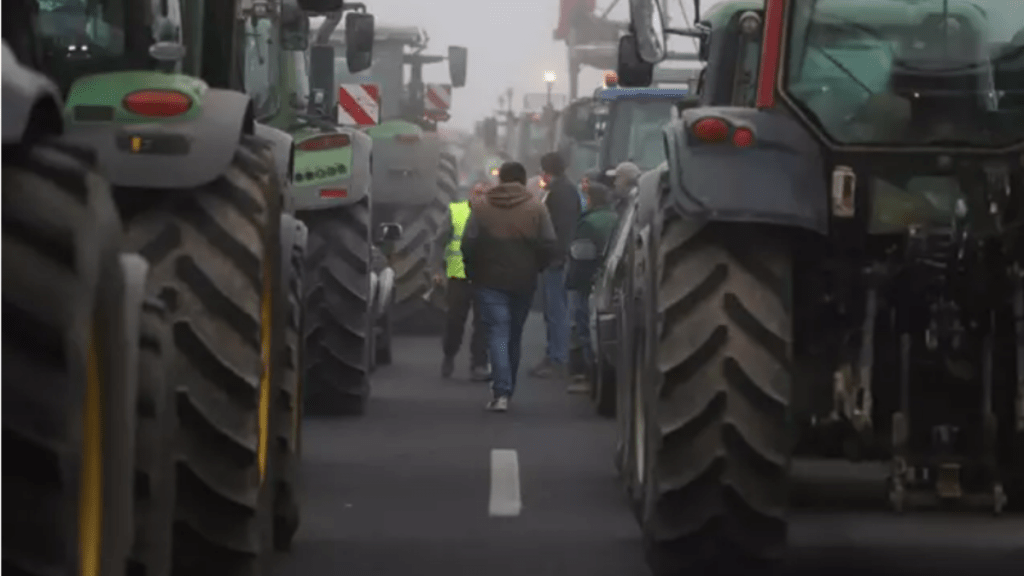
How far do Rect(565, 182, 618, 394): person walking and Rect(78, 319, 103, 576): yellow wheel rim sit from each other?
1452cm

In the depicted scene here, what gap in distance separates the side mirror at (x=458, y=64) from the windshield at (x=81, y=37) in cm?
2221

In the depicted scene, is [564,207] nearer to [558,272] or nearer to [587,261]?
[558,272]

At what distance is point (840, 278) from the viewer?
10.9 metres

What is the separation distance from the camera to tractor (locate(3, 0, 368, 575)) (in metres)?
5.30

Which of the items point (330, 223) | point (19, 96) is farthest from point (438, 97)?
point (19, 96)

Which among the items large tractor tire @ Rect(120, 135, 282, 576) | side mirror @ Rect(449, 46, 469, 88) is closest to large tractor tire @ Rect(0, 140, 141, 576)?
large tractor tire @ Rect(120, 135, 282, 576)

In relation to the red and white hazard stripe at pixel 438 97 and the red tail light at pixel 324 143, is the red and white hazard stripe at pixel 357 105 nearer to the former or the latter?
the red tail light at pixel 324 143

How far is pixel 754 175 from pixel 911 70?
39.0 inches

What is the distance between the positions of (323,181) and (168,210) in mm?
8407

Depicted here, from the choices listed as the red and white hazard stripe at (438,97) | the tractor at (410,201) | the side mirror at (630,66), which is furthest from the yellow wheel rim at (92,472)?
the red and white hazard stripe at (438,97)

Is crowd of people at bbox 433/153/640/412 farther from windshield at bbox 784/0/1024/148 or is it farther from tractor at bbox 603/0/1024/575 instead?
windshield at bbox 784/0/1024/148

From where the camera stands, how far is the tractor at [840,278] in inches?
416

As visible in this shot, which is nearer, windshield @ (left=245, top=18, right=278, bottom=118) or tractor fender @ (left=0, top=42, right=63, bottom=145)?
tractor fender @ (left=0, top=42, right=63, bottom=145)

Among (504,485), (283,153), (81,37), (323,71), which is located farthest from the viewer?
(323,71)
